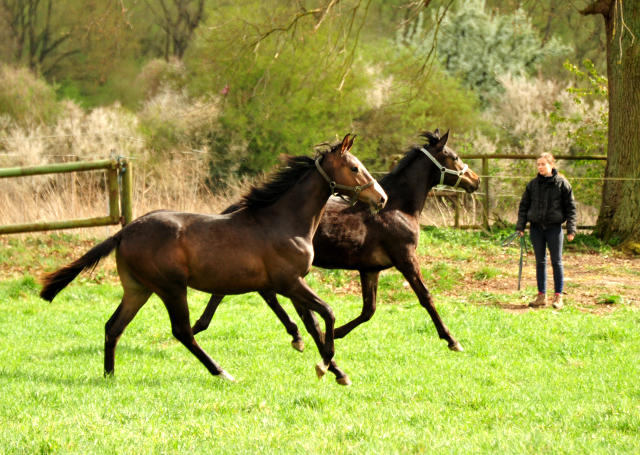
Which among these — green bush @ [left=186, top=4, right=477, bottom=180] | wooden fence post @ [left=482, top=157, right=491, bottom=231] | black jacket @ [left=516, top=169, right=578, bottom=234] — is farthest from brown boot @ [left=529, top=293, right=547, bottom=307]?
green bush @ [left=186, top=4, right=477, bottom=180]

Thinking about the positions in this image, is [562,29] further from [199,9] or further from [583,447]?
[583,447]

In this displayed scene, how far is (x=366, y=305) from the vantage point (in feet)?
23.1

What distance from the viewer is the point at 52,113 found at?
2436 cm

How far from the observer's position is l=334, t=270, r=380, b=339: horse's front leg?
6977 mm

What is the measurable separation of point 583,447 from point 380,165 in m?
17.0

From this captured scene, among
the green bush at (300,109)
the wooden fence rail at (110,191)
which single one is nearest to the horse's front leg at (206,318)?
the wooden fence rail at (110,191)

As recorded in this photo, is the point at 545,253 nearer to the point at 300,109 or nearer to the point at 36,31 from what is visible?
the point at 300,109

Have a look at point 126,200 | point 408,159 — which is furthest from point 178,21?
point 408,159

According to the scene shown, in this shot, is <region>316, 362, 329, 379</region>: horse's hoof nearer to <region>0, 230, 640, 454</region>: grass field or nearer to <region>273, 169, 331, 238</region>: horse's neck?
<region>0, 230, 640, 454</region>: grass field

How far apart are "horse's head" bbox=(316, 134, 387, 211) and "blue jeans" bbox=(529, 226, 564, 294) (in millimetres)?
3809

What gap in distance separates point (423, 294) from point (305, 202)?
181 centimetres

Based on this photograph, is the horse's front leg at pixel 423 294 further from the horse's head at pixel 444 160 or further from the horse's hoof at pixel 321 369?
the horse's hoof at pixel 321 369

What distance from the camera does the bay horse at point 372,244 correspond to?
6973 mm

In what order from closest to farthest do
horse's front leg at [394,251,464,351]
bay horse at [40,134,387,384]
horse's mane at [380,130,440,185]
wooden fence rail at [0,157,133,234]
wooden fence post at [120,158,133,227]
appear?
bay horse at [40,134,387,384] < horse's front leg at [394,251,464,351] < horse's mane at [380,130,440,185] < wooden fence rail at [0,157,133,234] < wooden fence post at [120,158,133,227]
